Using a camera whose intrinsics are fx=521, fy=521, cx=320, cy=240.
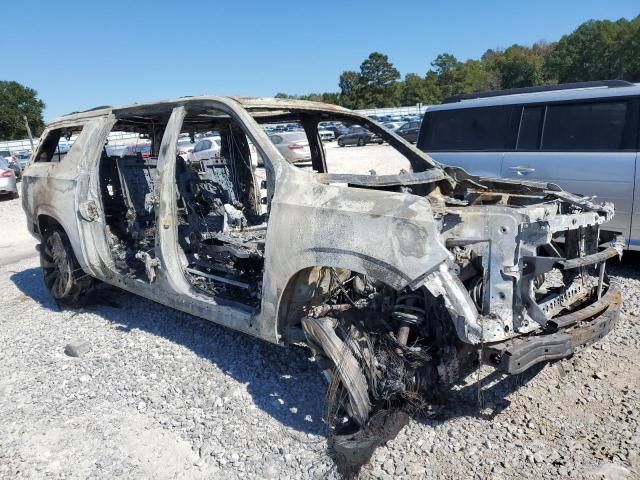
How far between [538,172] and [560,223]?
349 centimetres

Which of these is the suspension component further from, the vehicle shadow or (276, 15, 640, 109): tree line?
(276, 15, 640, 109): tree line

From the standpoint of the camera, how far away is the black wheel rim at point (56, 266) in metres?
5.05

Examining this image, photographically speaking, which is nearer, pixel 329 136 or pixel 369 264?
pixel 369 264

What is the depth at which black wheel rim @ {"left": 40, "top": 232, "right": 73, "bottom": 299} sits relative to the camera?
199 inches

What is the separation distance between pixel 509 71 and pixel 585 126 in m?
67.1

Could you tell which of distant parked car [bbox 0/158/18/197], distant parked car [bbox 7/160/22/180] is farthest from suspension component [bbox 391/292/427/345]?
distant parked car [bbox 7/160/22/180]

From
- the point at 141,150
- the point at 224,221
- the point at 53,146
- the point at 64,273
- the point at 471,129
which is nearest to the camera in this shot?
the point at 224,221

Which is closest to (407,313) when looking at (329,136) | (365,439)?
(365,439)

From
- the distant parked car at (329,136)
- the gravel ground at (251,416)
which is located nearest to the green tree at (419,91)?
Answer: the distant parked car at (329,136)

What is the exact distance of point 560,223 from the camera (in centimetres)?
267

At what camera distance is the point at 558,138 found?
5836 mm

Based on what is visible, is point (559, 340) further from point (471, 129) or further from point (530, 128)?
point (471, 129)

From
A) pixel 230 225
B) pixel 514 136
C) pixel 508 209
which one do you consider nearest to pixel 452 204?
pixel 508 209

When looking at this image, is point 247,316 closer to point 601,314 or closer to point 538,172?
point 601,314
